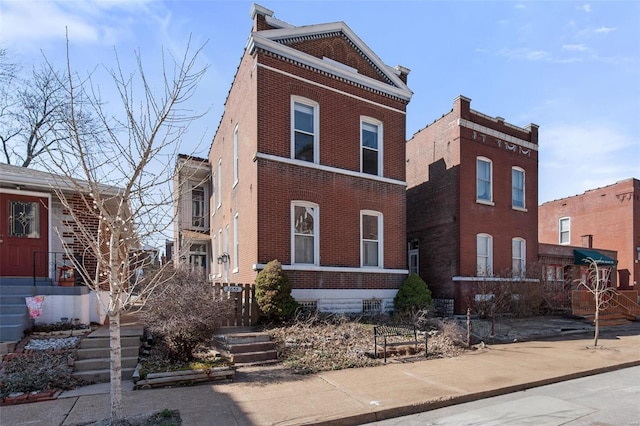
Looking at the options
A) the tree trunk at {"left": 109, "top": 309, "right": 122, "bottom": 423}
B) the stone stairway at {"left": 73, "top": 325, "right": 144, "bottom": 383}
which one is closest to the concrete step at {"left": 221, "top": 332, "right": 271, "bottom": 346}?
the stone stairway at {"left": 73, "top": 325, "right": 144, "bottom": 383}

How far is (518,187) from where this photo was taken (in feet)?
63.0

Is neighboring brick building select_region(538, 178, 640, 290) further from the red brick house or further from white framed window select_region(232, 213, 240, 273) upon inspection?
the red brick house

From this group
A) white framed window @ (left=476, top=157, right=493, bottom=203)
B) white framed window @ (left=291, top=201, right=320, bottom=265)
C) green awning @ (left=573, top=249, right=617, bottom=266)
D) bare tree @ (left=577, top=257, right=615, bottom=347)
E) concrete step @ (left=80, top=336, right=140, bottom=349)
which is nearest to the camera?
concrete step @ (left=80, top=336, right=140, bottom=349)

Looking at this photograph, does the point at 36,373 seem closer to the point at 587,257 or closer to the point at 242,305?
the point at 242,305

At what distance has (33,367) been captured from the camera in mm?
7043

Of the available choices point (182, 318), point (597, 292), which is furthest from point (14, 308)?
point (597, 292)

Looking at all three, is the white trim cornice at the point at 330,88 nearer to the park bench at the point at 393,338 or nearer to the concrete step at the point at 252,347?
the park bench at the point at 393,338

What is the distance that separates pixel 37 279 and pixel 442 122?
55.2 feet

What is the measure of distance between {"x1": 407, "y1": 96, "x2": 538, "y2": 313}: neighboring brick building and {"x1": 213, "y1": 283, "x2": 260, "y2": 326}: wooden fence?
9312 mm

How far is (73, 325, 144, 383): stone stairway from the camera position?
7.26 m

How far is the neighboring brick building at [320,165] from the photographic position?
12.3 metres

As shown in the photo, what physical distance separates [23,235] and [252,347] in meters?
7.83

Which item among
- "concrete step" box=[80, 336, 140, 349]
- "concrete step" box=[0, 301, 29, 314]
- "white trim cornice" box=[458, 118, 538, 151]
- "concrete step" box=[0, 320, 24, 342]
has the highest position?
"white trim cornice" box=[458, 118, 538, 151]

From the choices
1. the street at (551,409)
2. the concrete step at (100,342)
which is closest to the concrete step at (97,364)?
the concrete step at (100,342)
